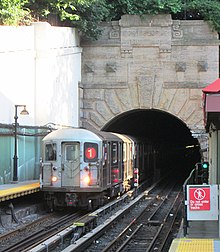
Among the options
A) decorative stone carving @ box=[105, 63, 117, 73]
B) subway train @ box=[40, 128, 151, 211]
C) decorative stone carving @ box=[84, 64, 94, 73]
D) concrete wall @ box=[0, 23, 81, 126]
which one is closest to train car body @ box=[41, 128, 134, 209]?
subway train @ box=[40, 128, 151, 211]

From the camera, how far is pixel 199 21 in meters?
27.5

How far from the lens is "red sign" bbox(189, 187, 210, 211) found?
39.1 ft

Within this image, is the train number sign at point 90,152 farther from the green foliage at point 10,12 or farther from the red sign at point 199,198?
the green foliage at point 10,12

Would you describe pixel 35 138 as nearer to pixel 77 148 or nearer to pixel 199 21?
pixel 77 148

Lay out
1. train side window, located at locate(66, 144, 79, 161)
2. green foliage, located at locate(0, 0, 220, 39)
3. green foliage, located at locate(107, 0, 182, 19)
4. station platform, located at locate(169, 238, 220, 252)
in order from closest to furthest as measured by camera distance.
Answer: station platform, located at locate(169, 238, 220, 252), train side window, located at locate(66, 144, 79, 161), green foliage, located at locate(0, 0, 220, 39), green foliage, located at locate(107, 0, 182, 19)

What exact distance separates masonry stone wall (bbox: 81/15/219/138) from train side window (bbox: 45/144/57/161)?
9.64 meters

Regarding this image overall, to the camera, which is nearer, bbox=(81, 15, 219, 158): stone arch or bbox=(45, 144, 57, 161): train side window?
bbox=(45, 144, 57, 161): train side window

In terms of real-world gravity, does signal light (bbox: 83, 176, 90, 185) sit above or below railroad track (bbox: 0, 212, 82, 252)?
above

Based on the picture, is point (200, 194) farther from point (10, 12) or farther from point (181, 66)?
point (181, 66)

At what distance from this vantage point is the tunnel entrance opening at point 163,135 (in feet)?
120

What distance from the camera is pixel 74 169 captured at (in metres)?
18.2

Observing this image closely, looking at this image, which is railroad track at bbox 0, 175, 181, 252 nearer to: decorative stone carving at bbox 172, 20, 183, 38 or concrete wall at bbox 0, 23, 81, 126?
concrete wall at bbox 0, 23, 81, 126

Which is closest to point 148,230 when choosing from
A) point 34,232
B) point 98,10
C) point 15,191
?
point 34,232

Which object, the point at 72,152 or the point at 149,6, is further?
the point at 149,6
